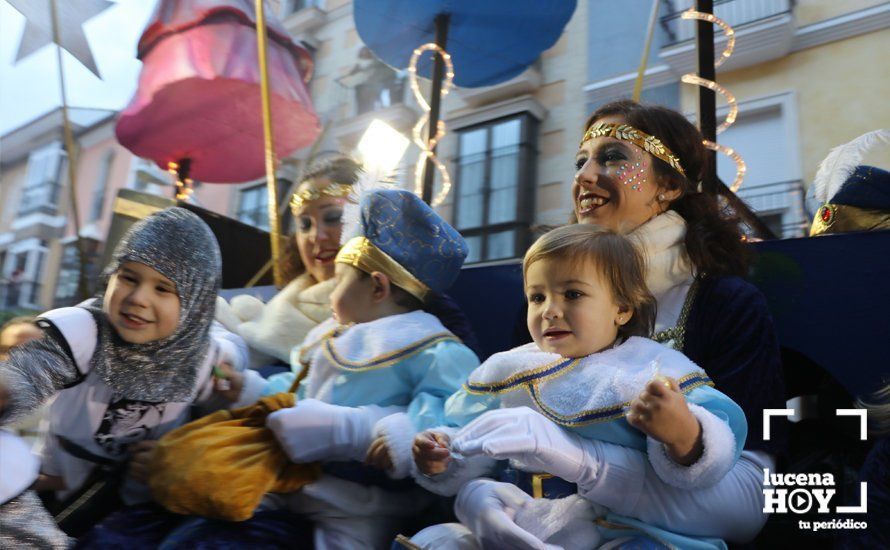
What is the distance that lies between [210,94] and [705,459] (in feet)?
9.16

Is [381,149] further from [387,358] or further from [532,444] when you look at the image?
[532,444]

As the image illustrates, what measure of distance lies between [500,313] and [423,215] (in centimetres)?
45

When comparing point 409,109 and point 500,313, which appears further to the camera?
point 409,109

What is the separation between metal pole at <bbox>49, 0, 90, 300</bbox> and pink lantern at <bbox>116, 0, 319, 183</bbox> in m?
0.40

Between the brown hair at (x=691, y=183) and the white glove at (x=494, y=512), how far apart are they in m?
0.72

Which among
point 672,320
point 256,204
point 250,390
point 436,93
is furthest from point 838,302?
point 256,204

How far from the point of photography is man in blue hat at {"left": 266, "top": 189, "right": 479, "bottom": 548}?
1.57m

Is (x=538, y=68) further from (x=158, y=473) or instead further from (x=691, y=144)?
(x=158, y=473)

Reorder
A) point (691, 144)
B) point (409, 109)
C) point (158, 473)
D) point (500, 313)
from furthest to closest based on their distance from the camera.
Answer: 1. point (409, 109)
2. point (500, 313)
3. point (691, 144)
4. point (158, 473)

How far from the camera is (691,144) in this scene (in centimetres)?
187

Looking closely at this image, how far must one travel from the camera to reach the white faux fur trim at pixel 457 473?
146 cm

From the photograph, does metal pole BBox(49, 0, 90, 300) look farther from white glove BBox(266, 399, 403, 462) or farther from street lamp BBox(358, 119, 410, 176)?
white glove BBox(266, 399, 403, 462)

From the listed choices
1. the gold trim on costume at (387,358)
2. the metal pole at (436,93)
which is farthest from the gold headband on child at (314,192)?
the metal pole at (436,93)

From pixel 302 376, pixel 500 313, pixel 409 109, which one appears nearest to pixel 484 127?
pixel 409 109
